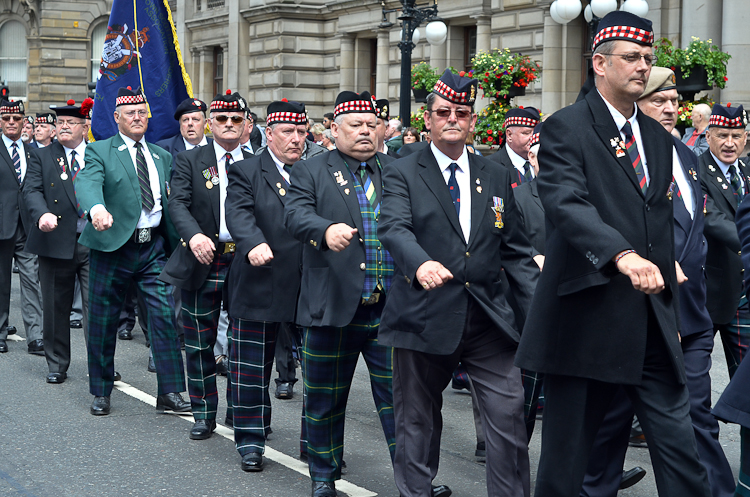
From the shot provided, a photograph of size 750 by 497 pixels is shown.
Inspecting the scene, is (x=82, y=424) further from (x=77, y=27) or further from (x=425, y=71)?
(x=77, y=27)

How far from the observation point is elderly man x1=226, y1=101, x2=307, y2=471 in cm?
609

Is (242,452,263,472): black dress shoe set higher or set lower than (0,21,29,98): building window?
lower

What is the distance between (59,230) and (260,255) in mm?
3676

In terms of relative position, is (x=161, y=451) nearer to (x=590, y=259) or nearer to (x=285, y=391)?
(x=285, y=391)

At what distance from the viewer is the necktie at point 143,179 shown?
7371mm

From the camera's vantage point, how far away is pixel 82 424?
703 centimetres

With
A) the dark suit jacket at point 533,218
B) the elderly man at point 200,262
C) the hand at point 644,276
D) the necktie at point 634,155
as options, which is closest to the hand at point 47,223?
the elderly man at point 200,262

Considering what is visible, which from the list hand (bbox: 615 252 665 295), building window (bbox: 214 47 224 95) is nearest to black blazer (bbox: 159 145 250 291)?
hand (bbox: 615 252 665 295)

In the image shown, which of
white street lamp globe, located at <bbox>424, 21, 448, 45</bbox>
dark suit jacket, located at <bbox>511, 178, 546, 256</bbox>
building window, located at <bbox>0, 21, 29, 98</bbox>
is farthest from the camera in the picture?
building window, located at <bbox>0, 21, 29, 98</bbox>

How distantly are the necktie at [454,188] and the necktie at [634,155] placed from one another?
1.05 meters

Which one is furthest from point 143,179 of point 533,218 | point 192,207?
point 533,218

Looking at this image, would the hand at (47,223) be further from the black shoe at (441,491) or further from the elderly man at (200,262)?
the black shoe at (441,491)

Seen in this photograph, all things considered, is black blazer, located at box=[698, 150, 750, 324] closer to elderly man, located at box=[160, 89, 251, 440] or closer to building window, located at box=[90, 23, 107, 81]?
elderly man, located at box=[160, 89, 251, 440]

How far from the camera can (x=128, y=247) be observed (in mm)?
7379
